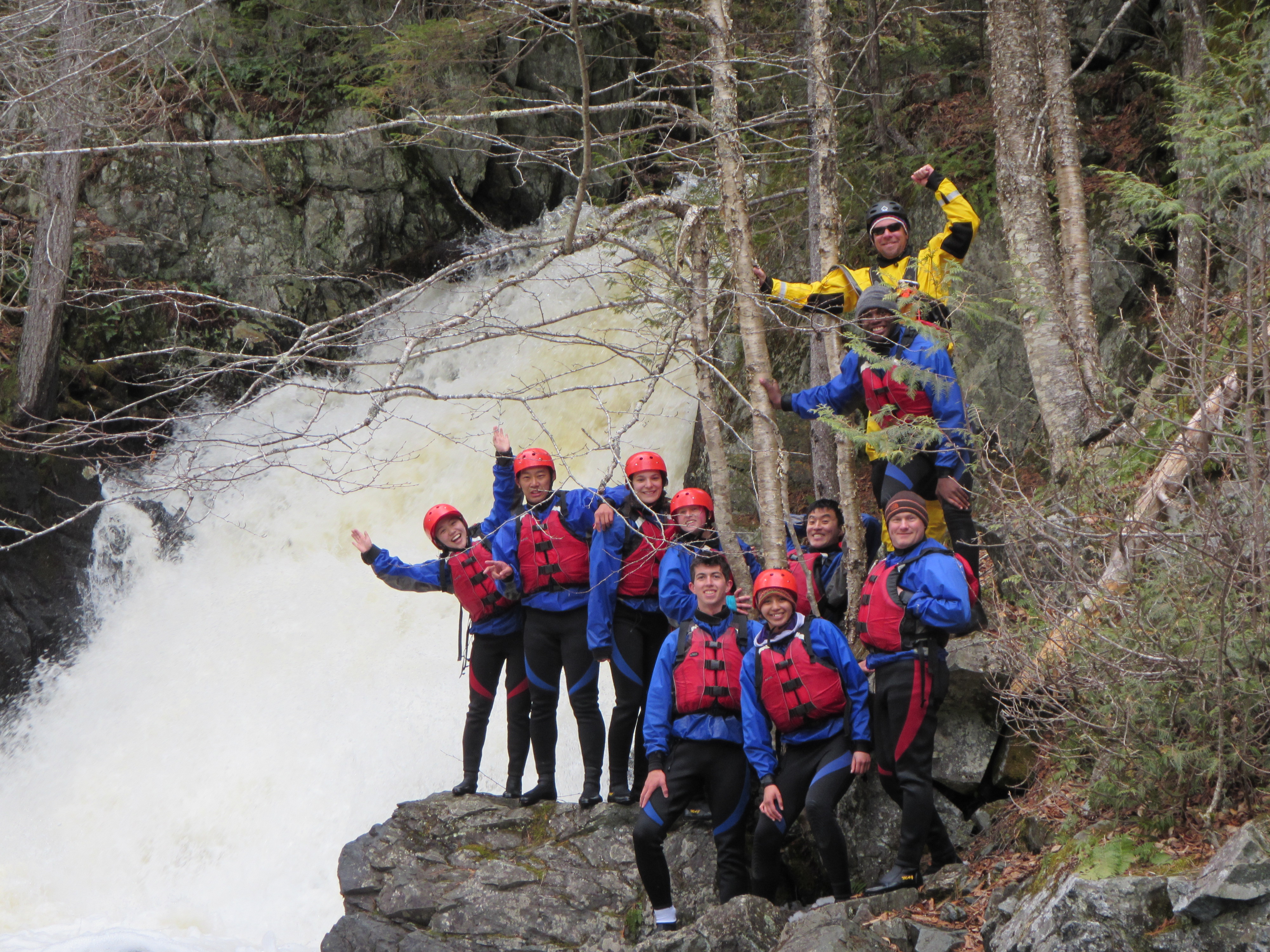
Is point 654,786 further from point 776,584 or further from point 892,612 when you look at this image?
point 892,612

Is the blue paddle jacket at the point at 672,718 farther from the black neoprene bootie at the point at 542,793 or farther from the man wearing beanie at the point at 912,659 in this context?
the black neoprene bootie at the point at 542,793

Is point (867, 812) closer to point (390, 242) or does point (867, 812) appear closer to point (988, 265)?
point (988, 265)

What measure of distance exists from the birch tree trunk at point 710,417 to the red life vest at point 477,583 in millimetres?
1776

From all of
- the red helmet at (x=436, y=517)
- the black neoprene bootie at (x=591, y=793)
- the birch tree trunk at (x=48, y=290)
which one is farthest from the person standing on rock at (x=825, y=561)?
the birch tree trunk at (x=48, y=290)

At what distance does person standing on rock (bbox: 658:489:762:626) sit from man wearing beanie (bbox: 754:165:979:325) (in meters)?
1.40

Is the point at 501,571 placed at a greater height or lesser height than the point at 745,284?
lesser

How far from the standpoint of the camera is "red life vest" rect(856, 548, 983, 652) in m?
5.46

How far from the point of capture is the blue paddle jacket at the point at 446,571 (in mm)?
7301

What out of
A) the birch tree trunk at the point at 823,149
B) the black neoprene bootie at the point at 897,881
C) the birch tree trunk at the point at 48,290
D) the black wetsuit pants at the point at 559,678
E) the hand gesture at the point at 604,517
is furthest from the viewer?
the birch tree trunk at the point at 48,290

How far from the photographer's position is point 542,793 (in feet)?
23.7

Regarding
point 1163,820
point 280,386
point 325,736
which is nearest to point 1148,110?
point 1163,820

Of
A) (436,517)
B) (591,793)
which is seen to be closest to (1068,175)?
(436,517)

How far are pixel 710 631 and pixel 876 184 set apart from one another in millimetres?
6718

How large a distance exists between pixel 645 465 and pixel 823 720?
Result: 6.90 ft
